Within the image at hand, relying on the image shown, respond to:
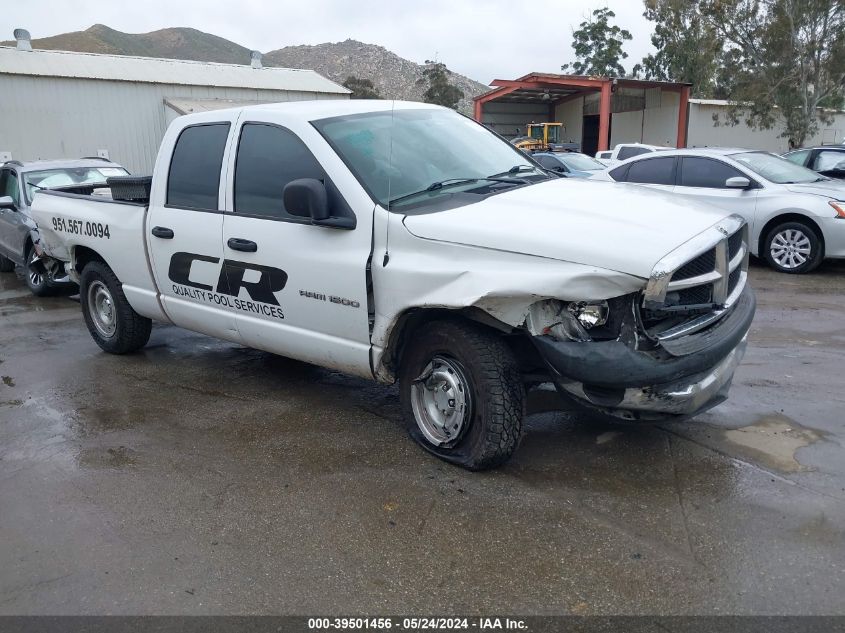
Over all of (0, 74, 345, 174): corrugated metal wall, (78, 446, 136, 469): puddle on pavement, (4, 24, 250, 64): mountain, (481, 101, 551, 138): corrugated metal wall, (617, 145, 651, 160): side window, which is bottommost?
(78, 446, 136, 469): puddle on pavement

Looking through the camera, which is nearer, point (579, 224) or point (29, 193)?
point (579, 224)

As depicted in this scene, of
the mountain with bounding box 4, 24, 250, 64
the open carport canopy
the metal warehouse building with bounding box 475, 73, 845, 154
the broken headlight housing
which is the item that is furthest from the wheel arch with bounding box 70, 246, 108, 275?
the mountain with bounding box 4, 24, 250, 64

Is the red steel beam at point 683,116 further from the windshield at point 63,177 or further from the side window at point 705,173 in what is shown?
the windshield at point 63,177

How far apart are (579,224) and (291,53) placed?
140m

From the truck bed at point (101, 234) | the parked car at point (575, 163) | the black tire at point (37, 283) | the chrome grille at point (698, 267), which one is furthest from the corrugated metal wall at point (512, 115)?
the chrome grille at point (698, 267)

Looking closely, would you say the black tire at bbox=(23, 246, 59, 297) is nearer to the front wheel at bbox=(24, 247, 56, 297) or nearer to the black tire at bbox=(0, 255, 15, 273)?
the front wheel at bbox=(24, 247, 56, 297)

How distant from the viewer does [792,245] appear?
9.48 m

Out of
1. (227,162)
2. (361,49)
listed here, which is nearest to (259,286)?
(227,162)

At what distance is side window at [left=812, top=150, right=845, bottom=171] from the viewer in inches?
482

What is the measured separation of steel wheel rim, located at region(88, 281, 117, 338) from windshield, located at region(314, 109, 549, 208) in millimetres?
3012

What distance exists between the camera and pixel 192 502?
3883 mm

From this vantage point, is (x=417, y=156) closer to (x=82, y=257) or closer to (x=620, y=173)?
(x=82, y=257)

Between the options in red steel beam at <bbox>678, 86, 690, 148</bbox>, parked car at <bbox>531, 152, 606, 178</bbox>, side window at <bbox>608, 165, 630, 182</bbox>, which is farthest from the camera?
red steel beam at <bbox>678, 86, 690, 148</bbox>

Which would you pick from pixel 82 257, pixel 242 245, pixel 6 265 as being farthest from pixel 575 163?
pixel 242 245
